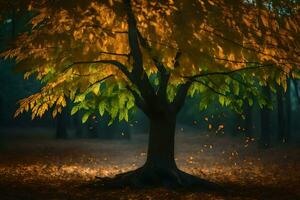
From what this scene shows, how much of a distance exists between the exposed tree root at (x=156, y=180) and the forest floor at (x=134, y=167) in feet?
1.80

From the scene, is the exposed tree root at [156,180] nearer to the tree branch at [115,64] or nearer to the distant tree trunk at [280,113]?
the tree branch at [115,64]

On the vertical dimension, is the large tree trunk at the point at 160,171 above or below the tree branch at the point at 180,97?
below

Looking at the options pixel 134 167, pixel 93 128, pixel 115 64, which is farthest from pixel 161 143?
pixel 93 128

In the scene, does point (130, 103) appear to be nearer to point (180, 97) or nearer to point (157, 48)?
point (180, 97)

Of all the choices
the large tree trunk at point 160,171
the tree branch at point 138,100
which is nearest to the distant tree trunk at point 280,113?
the large tree trunk at point 160,171

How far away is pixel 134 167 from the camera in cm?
2041

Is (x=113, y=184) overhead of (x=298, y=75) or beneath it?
beneath

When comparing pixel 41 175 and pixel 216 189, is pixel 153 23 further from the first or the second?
pixel 41 175

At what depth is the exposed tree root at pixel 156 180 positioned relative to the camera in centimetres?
1396

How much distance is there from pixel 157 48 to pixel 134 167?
9.35 m

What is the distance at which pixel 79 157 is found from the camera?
940 inches

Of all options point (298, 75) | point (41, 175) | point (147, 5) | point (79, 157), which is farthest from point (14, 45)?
point (79, 157)

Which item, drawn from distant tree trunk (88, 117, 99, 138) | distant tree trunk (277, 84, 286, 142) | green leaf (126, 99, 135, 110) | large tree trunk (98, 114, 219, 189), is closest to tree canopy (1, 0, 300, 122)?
large tree trunk (98, 114, 219, 189)

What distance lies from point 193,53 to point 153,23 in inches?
55.3
